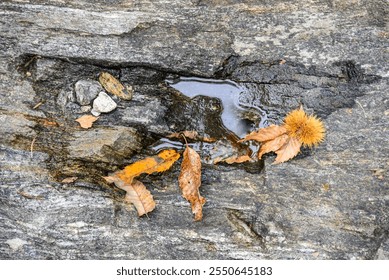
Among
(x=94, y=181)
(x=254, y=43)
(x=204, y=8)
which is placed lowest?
(x=94, y=181)

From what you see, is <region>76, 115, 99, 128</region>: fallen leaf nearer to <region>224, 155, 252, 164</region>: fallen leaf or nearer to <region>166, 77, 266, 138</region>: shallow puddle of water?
<region>166, 77, 266, 138</region>: shallow puddle of water

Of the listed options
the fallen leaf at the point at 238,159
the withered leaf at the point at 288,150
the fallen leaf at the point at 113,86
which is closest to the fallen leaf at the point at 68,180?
the fallen leaf at the point at 113,86

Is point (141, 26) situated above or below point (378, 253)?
above

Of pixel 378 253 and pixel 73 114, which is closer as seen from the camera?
pixel 378 253

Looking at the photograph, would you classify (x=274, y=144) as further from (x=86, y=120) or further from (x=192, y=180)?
(x=86, y=120)

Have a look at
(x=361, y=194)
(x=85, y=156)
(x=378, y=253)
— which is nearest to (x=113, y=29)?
(x=85, y=156)

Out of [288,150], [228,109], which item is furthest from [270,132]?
[228,109]

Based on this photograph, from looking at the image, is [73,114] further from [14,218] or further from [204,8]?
[204,8]
